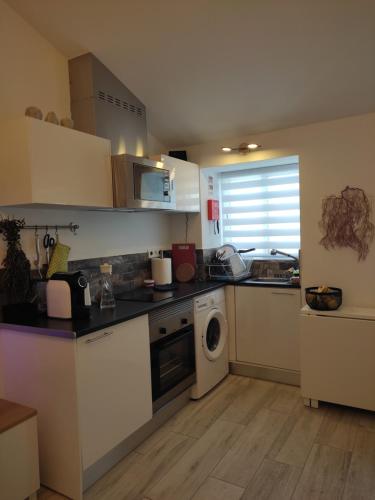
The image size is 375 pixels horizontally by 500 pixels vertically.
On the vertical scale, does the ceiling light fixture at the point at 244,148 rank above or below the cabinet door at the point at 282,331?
above

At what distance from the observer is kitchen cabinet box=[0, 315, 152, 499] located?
1.82 meters

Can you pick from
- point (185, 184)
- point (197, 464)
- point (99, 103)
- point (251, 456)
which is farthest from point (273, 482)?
point (99, 103)

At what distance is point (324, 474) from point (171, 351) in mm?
1193

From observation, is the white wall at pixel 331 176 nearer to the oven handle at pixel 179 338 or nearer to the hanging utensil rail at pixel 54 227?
the oven handle at pixel 179 338

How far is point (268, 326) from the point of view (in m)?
3.16

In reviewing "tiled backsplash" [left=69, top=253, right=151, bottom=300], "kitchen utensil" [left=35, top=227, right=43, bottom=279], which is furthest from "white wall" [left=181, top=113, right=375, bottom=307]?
"kitchen utensil" [left=35, top=227, right=43, bottom=279]

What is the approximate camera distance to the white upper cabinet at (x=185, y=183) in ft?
9.97

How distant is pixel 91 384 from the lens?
1876mm

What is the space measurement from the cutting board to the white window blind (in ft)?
2.01

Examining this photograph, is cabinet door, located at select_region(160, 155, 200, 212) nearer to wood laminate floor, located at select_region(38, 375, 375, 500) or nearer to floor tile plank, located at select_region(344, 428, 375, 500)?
wood laminate floor, located at select_region(38, 375, 375, 500)

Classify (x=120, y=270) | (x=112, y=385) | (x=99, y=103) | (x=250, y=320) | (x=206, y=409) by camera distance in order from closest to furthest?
(x=112, y=385) < (x=99, y=103) < (x=206, y=409) < (x=120, y=270) < (x=250, y=320)

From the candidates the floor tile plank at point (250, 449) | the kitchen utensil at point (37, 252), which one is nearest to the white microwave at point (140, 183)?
the kitchen utensil at point (37, 252)

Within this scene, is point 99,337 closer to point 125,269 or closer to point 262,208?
point 125,269

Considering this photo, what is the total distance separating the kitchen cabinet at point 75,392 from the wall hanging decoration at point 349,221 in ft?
5.65
